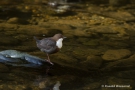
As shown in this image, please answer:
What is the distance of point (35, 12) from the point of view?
1158cm

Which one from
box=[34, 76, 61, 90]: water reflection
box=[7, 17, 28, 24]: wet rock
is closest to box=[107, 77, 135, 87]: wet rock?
box=[34, 76, 61, 90]: water reflection

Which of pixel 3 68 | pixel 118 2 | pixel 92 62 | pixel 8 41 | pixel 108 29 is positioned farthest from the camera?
pixel 118 2

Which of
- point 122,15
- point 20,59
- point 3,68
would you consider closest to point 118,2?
point 122,15

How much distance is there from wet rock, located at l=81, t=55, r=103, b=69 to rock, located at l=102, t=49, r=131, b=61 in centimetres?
21

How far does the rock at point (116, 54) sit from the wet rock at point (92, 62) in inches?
8.2

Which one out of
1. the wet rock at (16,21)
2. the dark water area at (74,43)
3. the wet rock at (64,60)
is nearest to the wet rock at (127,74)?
the dark water area at (74,43)

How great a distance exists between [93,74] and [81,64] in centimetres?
62

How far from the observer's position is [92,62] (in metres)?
6.93

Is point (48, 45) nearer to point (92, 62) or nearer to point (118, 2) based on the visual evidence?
point (92, 62)

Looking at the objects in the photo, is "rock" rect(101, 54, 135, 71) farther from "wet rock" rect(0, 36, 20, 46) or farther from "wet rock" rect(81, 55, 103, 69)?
"wet rock" rect(0, 36, 20, 46)

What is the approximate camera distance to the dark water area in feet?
19.2

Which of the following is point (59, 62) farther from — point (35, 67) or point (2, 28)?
point (2, 28)

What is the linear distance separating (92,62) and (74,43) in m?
1.42

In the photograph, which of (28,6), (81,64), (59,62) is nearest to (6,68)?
(59,62)
